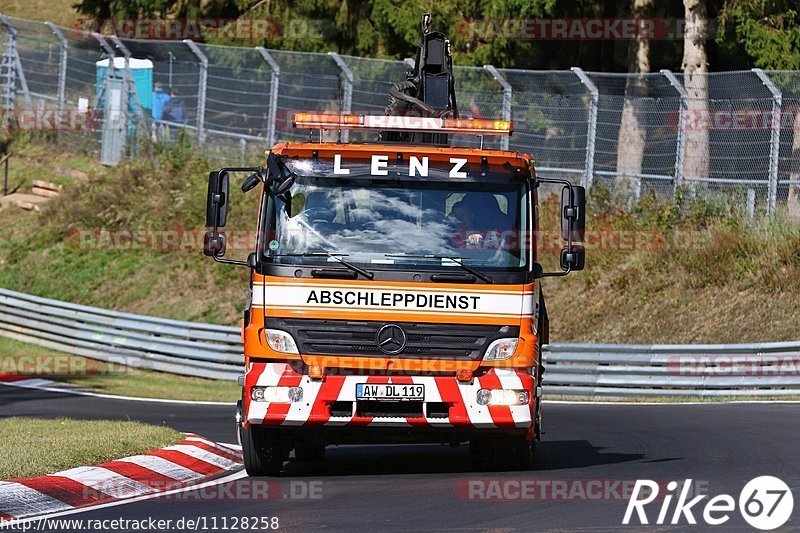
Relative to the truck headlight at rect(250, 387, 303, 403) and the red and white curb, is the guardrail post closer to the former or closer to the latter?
the red and white curb

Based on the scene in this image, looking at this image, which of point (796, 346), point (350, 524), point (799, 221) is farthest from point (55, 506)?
point (799, 221)

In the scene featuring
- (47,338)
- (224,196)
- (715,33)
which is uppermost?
(715,33)

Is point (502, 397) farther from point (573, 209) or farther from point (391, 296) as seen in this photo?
point (573, 209)

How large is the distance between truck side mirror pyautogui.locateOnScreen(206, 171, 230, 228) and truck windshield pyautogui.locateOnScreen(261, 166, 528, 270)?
0.35 m

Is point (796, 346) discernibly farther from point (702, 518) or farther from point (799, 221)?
point (702, 518)

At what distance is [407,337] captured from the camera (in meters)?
11.1

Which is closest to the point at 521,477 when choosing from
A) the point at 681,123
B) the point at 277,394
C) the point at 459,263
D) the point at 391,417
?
the point at 391,417

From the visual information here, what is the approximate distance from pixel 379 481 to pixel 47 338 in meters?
17.7

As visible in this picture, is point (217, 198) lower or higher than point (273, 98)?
lower

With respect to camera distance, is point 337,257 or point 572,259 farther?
point 572,259

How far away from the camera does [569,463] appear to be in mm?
12500

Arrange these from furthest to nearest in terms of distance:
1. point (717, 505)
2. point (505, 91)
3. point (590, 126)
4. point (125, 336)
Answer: point (505, 91)
point (125, 336)
point (590, 126)
point (717, 505)

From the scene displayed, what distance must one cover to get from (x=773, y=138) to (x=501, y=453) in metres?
13.3

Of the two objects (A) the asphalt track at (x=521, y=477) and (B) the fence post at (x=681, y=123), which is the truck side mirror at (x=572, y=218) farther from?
(B) the fence post at (x=681, y=123)
